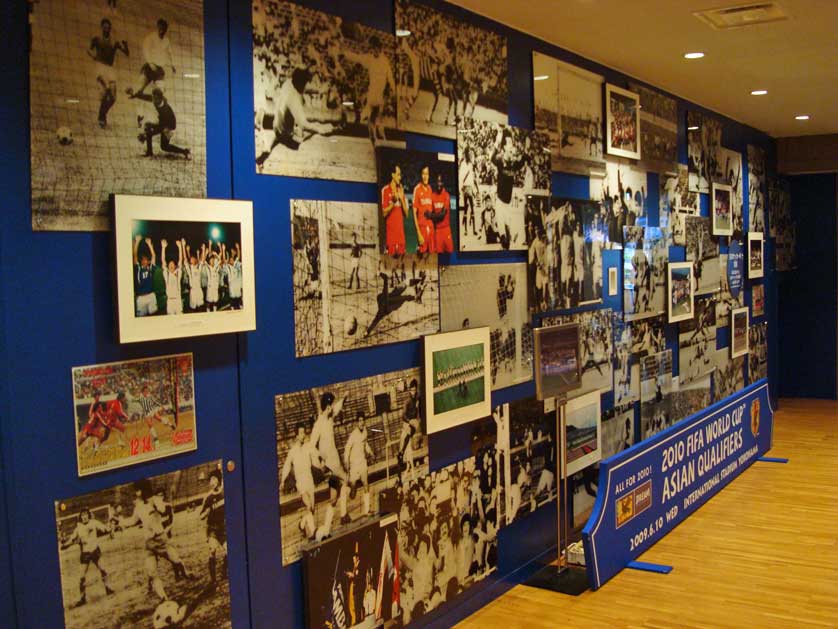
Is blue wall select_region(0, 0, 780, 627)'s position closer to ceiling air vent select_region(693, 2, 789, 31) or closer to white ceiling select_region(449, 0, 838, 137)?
white ceiling select_region(449, 0, 838, 137)

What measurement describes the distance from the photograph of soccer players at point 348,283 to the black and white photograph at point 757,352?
19.9 feet

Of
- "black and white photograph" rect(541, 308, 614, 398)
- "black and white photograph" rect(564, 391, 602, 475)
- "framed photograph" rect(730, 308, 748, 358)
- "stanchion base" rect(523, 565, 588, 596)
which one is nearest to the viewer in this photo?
"stanchion base" rect(523, 565, 588, 596)

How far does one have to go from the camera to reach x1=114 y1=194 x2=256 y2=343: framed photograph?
2.69 m

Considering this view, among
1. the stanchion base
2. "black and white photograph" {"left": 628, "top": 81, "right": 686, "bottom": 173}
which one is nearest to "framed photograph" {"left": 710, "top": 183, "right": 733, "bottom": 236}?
"black and white photograph" {"left": 628, "top": 81, "right": 686, "bottom": 173}

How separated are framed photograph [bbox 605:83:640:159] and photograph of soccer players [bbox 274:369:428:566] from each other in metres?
2.68

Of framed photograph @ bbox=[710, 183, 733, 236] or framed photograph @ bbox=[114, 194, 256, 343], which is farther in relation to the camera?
framed photograph @ bbox=[710, 183, 733, 236]

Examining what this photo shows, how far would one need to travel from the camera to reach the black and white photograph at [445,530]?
3938mm

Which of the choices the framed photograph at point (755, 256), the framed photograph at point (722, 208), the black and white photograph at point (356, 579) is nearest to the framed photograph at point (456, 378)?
the black and white photograph at point (356, 579)

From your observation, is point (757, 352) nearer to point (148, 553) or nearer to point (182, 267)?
point (182, 267)

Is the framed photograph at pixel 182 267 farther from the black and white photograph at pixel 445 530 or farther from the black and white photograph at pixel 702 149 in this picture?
the black and white photograph at pixel 702 149

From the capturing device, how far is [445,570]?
421 centimetres

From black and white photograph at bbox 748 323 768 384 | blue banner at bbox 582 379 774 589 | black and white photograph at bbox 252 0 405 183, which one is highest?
black and white photograph at bbox 252 0 405 183

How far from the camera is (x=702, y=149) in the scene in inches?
300

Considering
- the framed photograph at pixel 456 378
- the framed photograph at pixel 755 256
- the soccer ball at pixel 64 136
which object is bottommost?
the framed photograph at pixel 456 378
